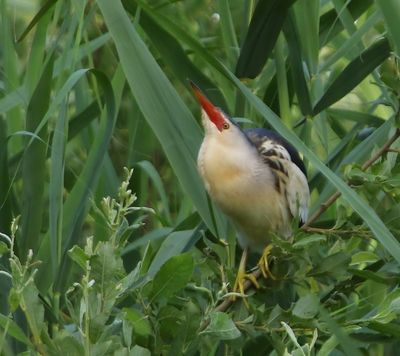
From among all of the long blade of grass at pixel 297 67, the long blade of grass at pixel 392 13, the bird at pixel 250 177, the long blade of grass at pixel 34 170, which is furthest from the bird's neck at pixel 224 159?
the long blade of grass at pixel 392 13

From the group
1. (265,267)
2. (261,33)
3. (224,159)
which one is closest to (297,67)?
(261,33)

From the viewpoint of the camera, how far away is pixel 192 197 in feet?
6.71

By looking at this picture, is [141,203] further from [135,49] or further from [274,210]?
[135,49]

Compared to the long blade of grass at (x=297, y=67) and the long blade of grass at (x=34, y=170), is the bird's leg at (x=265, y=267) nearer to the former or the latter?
the long blade of grass at (x=297, y=67)

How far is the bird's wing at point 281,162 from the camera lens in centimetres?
222

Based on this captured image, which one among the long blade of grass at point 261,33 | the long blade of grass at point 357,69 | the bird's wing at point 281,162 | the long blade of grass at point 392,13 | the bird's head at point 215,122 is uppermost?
the long blade of grass at point 392,13

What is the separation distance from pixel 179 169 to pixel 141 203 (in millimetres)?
339

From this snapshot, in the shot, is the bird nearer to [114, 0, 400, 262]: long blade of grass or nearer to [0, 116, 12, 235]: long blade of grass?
[114, 0, 400, 262]: long blade of grass

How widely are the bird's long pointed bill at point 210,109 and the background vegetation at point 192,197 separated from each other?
0.14 feet

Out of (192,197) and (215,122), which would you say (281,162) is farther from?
(192,197)

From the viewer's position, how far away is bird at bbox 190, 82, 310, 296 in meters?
2.14

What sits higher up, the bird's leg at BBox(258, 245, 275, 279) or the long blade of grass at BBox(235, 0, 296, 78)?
the long blade of grass at BBox(235, 0, 296, 78)

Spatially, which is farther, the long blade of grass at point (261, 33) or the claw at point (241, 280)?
the long blade of grass at point (261, 33)

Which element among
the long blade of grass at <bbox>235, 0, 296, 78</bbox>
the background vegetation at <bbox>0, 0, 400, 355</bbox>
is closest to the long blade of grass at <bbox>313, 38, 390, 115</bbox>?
the background vegetation at <bbox>0, 0, 400, 355</bbox>
